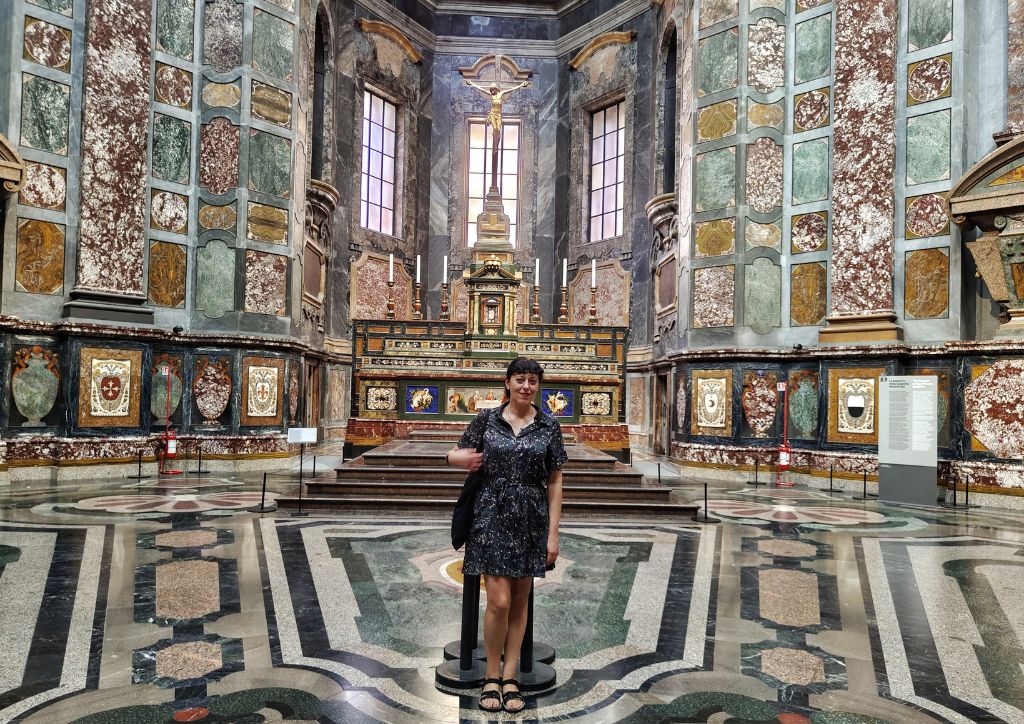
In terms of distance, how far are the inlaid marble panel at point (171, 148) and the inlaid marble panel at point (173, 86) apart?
0.99 feet

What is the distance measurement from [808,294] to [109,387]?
11.3 meters

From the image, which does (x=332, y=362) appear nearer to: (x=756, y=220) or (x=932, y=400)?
(x=756, y=220)

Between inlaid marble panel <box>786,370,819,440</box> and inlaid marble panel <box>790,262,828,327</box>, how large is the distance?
3.04 feet

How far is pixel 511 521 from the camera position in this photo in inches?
120

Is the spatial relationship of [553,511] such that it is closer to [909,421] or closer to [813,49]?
[909,421]

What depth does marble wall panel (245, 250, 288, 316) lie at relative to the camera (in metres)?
12.4

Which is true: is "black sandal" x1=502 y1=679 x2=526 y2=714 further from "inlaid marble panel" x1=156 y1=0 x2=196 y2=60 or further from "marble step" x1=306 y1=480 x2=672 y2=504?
"inlaid marble panel" x1=156 y1=0 x2=196 y2=60

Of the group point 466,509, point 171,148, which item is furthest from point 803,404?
point 171,148

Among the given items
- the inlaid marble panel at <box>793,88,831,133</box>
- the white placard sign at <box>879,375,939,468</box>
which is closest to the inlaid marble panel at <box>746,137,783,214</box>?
the inlaid marble panel at <box>793,88,831,133</box>

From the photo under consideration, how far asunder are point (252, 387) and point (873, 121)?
36.7ft

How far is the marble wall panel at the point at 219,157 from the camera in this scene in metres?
12.2

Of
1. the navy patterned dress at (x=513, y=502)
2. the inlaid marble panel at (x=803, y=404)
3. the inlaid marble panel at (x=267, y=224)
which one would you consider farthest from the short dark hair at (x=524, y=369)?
the inlaid marble panel at (x=267, y=224)

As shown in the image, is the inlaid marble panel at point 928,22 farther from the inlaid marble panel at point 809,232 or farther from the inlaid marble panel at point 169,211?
the inlaid marble panel at point 169,211

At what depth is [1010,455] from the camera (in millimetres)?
9211
